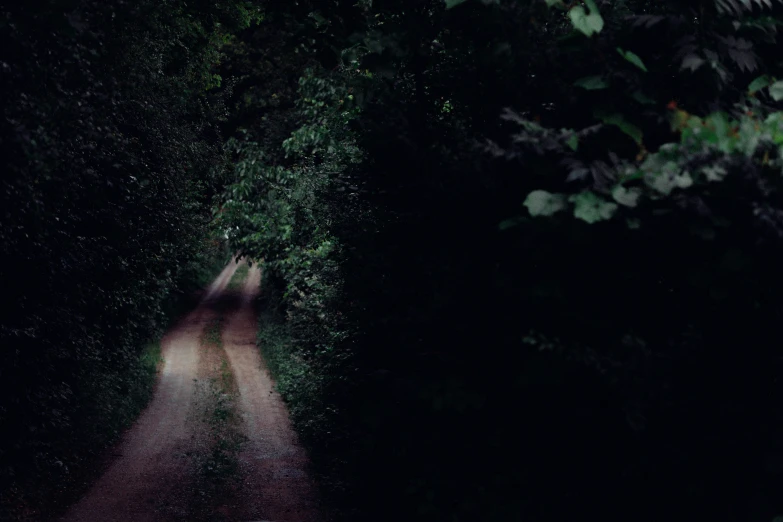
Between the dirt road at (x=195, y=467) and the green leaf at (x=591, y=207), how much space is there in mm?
7026

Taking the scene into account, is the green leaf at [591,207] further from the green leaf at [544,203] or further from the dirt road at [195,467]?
the dirt road at [195,467]

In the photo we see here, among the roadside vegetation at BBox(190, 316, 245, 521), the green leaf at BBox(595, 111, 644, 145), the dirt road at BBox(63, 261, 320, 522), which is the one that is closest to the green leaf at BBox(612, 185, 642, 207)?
the green leaf at BBox(595, 111, 644, 145)

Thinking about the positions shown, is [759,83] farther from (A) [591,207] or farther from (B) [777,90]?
(A) [591,207]

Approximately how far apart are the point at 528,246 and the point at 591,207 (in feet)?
2.20

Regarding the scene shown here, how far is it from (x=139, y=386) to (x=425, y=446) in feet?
46.0

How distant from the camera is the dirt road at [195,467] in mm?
10070

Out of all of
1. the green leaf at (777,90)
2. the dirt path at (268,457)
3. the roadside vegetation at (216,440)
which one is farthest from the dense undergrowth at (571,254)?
the roadside vegetation at (216,440)

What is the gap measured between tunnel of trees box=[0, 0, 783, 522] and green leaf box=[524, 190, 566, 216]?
16 mm

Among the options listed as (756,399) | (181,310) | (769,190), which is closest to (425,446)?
(756,399)

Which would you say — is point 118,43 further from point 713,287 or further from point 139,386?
point 139,386

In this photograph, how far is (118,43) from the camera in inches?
400

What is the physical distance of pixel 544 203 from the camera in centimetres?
411

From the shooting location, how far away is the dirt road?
10070 millimetres

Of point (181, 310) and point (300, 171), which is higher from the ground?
point (300, 171)
